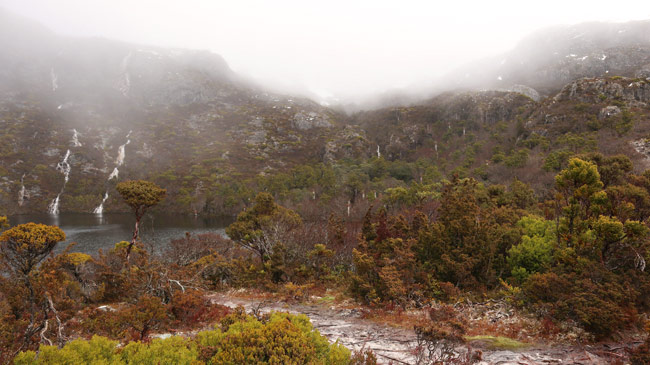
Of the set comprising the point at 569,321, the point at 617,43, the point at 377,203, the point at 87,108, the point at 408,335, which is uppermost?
the point at 617,43

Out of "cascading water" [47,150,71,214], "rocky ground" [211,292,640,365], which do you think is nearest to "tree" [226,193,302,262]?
"rocky ground" [211,292,640,365]

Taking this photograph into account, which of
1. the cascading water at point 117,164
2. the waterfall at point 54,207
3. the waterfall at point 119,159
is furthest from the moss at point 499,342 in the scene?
the waterfall at point 119,159

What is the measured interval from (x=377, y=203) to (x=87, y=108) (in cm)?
15284

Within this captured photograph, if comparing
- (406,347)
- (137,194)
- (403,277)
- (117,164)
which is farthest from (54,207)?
(406,347)

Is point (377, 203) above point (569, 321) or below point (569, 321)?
below

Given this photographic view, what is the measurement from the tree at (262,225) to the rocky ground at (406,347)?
7211 millimetres

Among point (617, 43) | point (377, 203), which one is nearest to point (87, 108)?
point (377, 203)

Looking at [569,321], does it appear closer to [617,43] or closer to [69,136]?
[69,136]

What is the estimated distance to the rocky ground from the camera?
19.4ft

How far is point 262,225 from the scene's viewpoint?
18016 millimetres

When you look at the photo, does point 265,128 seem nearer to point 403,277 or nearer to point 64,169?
point 64,169

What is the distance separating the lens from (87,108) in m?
137

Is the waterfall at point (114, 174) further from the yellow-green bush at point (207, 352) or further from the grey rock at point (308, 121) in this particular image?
the yellow-green bush at point (207, 352)

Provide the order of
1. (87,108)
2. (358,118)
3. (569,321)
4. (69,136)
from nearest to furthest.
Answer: (569,321) → (69,136) → (87,108) → (358,118)
